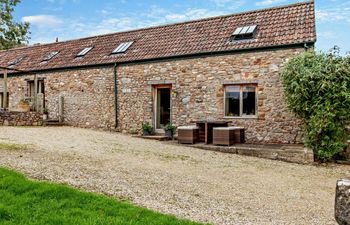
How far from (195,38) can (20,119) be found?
9.68 meters

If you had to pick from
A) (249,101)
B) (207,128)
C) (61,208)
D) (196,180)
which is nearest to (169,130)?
(207,128)

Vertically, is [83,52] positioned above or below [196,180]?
above

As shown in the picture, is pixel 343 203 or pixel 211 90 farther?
pixel 211 90

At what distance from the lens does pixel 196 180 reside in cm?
659

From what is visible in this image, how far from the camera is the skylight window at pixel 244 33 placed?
42.0ft

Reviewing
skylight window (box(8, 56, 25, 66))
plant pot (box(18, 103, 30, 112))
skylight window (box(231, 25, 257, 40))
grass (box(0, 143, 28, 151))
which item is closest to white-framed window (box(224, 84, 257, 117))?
skylight window (box(231, 25, 257, 40))

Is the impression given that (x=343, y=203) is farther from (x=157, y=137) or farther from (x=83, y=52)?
(x=83, y=52)

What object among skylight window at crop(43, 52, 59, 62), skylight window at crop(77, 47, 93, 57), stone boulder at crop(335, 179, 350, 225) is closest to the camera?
stone boulder at crop(335, 179, 350, 225)

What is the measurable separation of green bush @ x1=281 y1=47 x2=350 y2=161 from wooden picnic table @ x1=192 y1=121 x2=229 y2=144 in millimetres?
2880

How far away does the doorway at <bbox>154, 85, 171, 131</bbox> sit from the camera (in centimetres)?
1429

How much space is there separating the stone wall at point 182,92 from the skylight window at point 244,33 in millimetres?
1020

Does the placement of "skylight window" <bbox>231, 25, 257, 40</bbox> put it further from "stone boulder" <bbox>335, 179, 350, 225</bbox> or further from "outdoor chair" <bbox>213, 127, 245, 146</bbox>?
"stone boulder" <bbox>335, 179, 350, 225</bbox>

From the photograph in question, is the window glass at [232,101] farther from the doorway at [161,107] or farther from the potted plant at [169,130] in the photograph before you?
the doorway at [161,107]

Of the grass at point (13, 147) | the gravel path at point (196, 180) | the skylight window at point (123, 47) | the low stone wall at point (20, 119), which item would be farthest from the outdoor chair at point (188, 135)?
the low stone wall at point (20, 119)
